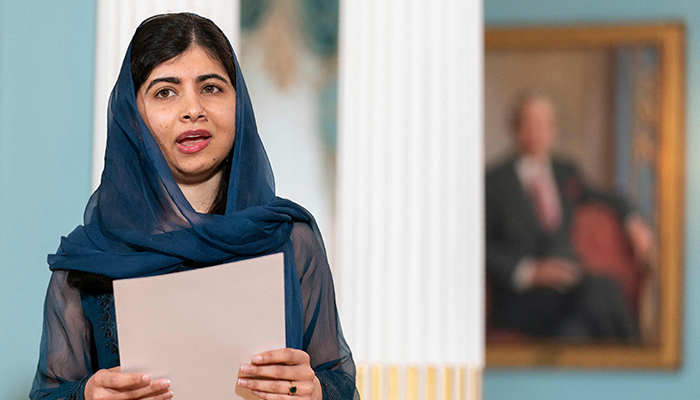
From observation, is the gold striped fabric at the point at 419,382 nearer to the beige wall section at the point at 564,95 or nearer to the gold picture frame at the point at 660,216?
the gold picture frame at the point at 660,216

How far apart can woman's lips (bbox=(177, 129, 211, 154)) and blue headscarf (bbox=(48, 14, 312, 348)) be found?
33 millimetres

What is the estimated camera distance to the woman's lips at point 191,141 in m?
0.90

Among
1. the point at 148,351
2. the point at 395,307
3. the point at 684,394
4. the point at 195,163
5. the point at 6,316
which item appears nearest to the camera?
the point at 148,351

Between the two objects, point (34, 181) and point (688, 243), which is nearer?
point (34, 181)

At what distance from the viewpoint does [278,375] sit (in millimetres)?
813

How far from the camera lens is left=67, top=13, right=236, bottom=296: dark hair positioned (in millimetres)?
916

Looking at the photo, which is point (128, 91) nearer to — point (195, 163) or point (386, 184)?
point (195, 163)

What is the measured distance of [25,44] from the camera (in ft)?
5.06

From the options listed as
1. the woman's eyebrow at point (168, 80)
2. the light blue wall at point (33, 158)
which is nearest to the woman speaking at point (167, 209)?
the woman's eyebrow at point (168, 80)

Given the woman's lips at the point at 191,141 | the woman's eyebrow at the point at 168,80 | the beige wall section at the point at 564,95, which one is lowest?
the woman's lips at the point at 191,141

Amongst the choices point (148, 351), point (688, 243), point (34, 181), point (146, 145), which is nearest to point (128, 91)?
point (146, 145)

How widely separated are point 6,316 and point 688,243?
2.44 meters

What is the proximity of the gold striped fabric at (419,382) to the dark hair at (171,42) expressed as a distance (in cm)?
96

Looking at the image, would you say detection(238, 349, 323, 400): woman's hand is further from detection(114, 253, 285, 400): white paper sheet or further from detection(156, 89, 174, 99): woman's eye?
detection(156, 89, 174, 99): woman's eye
